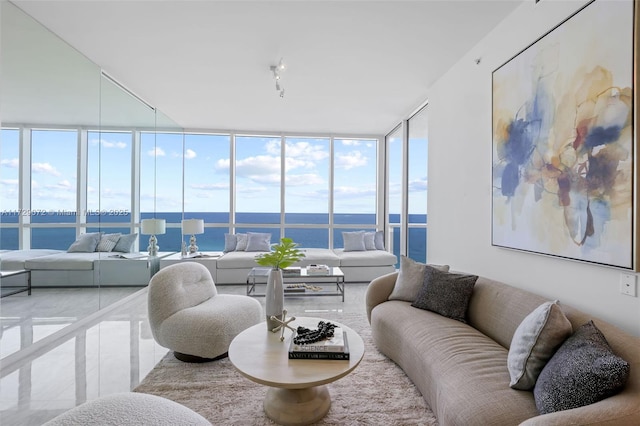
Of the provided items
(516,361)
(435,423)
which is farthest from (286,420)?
(516,361)

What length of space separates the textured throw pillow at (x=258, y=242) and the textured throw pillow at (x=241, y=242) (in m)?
0.08

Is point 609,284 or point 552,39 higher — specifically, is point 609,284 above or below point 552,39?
below

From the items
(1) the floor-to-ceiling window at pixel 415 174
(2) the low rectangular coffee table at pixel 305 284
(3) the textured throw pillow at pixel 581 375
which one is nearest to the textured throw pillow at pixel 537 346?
(3) the textured throw pillow at pixel 581 375

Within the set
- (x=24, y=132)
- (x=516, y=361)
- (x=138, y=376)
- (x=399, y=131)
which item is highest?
(x=399, y=131)

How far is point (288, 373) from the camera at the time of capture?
1.63 m

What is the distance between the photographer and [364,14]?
257cm

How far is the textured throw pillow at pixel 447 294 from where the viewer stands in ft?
7.93

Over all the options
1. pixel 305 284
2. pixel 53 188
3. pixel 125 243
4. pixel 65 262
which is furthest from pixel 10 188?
pixel 305 284

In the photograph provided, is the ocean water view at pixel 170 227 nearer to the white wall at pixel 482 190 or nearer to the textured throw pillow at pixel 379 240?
the textured throw pillow at pixel 379 240

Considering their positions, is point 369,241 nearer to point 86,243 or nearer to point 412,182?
point 412,182

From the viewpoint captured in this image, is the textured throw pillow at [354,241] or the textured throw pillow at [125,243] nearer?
the textured throw pillow at [125,243]

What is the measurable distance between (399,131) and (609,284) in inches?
183

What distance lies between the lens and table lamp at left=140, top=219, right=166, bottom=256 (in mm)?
4777

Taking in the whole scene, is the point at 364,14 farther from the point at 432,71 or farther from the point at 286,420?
the point at 286,420
